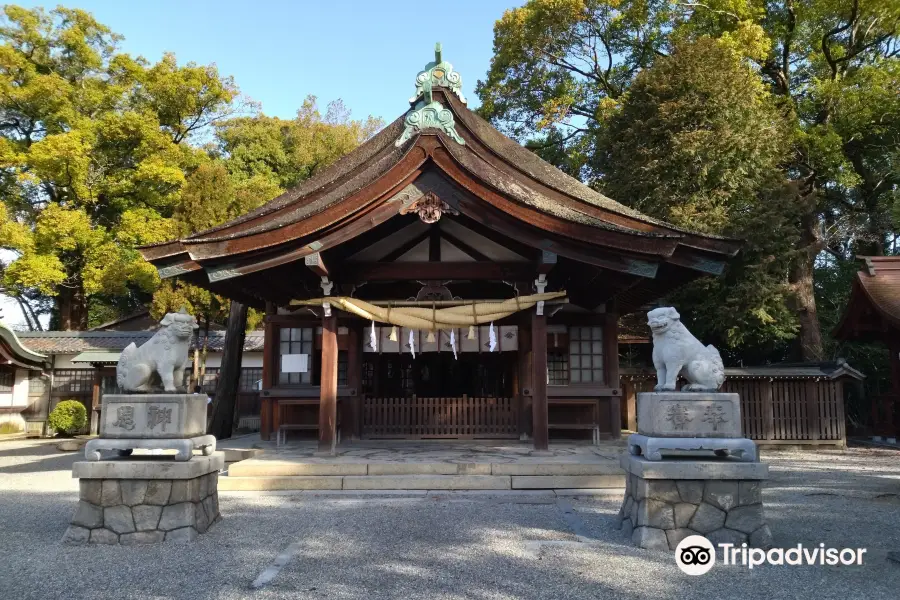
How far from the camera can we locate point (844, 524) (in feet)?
20.1

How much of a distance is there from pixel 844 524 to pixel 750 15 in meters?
18.6

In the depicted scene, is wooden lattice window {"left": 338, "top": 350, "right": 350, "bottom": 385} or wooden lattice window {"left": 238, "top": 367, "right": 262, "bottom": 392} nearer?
wooden lattice window {"left": 338, "top": 350, "right": 350, "bottom": 385}

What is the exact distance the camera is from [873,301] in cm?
1380

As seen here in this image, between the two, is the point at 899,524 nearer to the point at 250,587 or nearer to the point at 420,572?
the point at 420,572

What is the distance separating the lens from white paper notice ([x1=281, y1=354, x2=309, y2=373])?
11414 mm

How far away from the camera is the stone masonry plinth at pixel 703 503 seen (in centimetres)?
521

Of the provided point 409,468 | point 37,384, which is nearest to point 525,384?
point 409,468

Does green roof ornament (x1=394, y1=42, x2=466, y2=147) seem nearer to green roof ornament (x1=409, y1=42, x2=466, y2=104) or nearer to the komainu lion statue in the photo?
green roof ornament (x1=409, y1=42, x2=466, y2=104)

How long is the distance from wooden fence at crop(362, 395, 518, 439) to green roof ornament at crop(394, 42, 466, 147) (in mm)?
4690

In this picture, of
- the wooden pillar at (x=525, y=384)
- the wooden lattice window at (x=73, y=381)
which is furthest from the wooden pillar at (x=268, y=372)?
the wooden lattice window at (x=73, y=381)

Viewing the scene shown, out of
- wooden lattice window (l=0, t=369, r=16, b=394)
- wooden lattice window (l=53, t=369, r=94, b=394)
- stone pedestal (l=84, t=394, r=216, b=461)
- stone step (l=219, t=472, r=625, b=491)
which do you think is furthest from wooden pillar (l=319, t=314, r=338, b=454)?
wooden lattice window (l=0, t=369, r=16, b=394)

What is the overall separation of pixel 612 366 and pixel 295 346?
234 inches

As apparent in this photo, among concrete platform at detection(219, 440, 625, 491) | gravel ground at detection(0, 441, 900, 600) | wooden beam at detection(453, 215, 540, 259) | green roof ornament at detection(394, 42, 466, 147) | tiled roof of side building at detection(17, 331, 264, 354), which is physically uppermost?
green roof ornament at detection(394, 42, 466, 147)

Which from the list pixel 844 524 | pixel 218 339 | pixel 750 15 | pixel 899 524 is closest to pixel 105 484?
pixel 844 524
